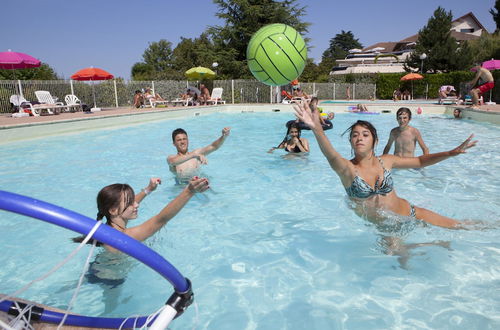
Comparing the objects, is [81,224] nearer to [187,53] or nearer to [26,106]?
[26,106]

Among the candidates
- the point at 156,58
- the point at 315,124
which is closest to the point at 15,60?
the point at 315,124

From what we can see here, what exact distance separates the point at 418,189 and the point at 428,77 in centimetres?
3029

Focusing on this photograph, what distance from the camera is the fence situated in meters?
17.7

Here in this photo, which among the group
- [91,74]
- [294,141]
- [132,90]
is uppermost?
[91,74]

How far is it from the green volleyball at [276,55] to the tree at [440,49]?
36.0 meters

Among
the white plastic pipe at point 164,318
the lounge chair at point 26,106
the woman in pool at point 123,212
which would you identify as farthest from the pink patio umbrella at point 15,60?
the white plastic pipe at point 164,318

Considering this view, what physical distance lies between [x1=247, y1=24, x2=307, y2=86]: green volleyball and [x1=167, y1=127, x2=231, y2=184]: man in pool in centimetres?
173

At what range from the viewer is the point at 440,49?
3556 centimetres

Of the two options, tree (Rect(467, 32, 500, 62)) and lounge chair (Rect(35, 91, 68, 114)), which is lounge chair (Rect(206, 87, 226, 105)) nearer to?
lounge chair (Rect(35, 91, 68, 114))

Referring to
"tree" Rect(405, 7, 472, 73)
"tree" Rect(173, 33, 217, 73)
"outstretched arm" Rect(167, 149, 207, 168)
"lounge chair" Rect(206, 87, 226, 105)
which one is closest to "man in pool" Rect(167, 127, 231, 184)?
"outstretched arm" Rect(167, 149, 207, 168)

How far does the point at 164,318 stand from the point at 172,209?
0.93 metres

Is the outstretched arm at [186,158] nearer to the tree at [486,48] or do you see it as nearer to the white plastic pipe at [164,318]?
the white plastic pipe at [164,318]

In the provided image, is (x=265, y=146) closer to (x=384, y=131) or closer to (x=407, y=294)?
(x=384, y=131)

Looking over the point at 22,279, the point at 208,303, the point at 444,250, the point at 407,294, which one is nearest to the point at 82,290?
the point at 22,279
